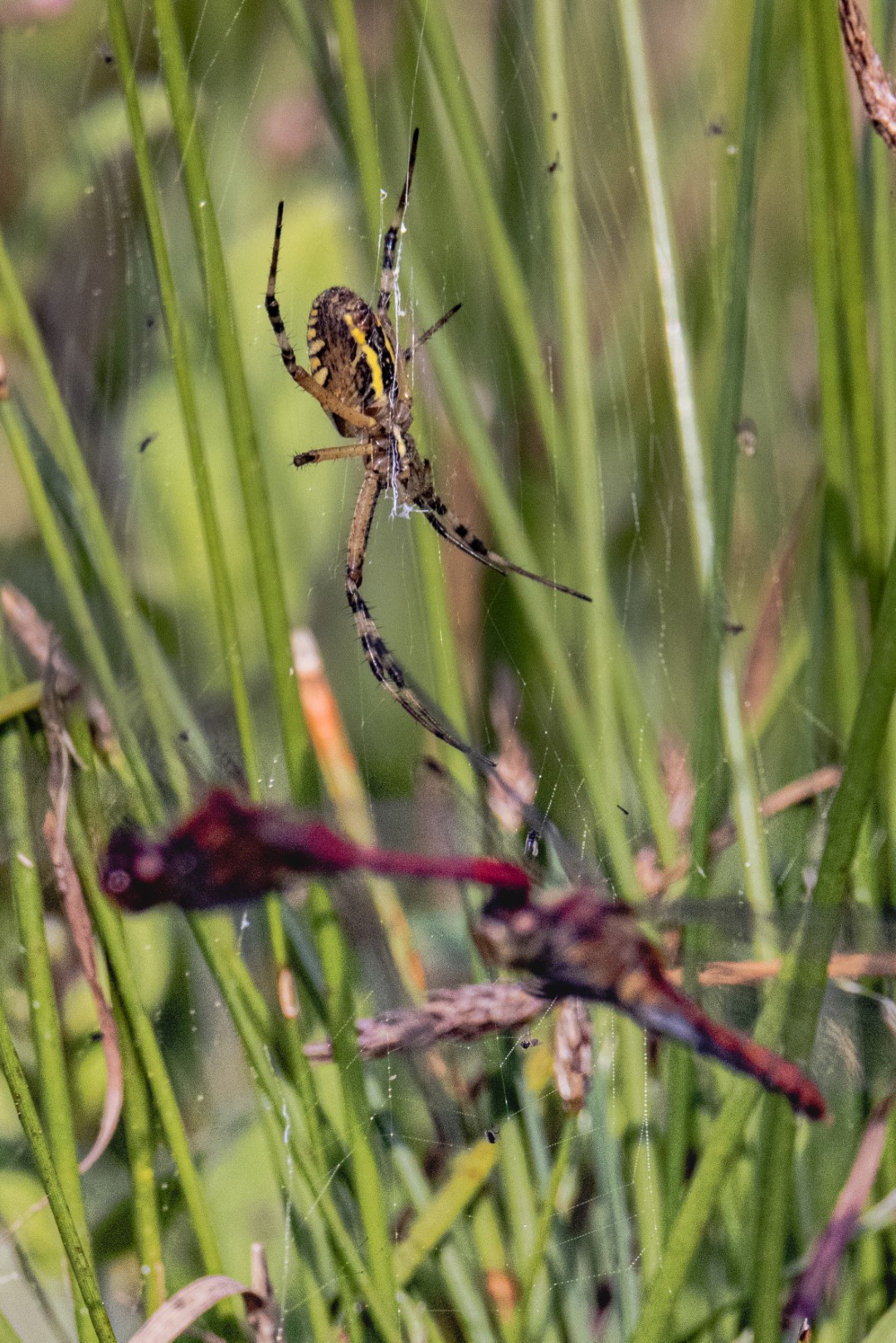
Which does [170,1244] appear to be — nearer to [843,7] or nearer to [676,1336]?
[676,1336]

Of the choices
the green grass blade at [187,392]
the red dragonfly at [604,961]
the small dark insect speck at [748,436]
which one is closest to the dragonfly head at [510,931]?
the red dragonfly at [604,961]

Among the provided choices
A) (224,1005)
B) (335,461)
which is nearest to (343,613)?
(335,461)

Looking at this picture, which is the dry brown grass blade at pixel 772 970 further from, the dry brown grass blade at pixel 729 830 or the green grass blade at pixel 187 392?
the green grass blade at pixel 187 392

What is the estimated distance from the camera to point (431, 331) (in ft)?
1.13

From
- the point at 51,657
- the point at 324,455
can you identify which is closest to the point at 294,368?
the point at 324,455

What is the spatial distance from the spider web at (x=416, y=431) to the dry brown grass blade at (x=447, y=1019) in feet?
0.04

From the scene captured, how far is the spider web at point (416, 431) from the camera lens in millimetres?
351

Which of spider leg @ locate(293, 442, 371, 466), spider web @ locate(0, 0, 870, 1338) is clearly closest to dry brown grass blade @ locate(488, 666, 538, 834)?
spider web @ locate(0, 0, 870, 1338)

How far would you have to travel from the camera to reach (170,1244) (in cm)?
37

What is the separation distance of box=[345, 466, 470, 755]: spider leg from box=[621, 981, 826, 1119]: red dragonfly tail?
12 centimetres

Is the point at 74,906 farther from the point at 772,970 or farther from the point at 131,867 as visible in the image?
the point at 772,970

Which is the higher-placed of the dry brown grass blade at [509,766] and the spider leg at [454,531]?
the spider leg at [454,531]

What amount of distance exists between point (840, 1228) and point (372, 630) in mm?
296

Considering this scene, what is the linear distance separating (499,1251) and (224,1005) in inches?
5.5
